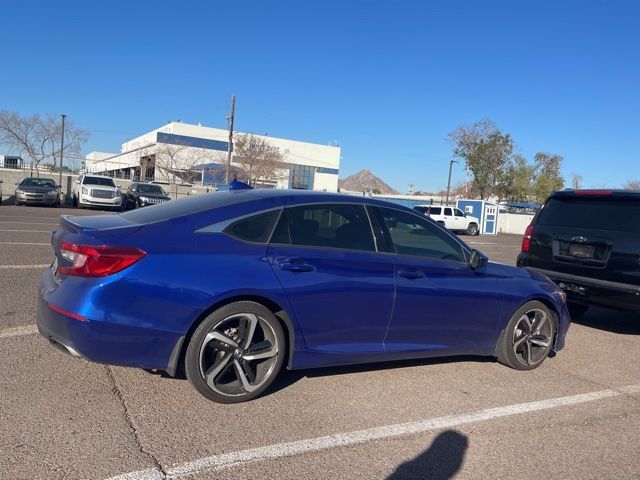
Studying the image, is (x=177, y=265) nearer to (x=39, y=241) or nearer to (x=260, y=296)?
(x=260, y=296)

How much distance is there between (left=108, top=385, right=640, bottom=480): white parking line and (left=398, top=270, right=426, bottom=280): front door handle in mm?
1118

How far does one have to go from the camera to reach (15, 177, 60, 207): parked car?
24.8 m

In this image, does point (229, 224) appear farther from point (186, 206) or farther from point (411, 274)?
point (411, 274)

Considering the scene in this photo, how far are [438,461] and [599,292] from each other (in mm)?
4102

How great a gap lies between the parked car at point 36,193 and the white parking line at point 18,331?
2224 centimetres

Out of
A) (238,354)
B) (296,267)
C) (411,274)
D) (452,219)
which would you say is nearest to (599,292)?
(411,274)

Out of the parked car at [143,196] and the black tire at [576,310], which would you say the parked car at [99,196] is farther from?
the black tire at [576,310]

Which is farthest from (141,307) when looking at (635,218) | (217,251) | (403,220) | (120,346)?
(635,218)

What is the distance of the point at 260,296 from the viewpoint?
3787 millimetres

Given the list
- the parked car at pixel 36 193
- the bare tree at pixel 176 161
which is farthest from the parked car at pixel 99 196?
the bare tree at pixel 176 161

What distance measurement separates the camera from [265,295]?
12.4ft

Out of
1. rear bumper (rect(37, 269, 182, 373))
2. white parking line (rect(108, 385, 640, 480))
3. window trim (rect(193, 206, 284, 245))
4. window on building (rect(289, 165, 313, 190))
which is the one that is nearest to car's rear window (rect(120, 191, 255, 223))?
window trim (rect(193, 206, 284, 245))

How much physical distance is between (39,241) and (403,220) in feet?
32.2

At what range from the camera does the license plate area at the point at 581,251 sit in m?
6.63
